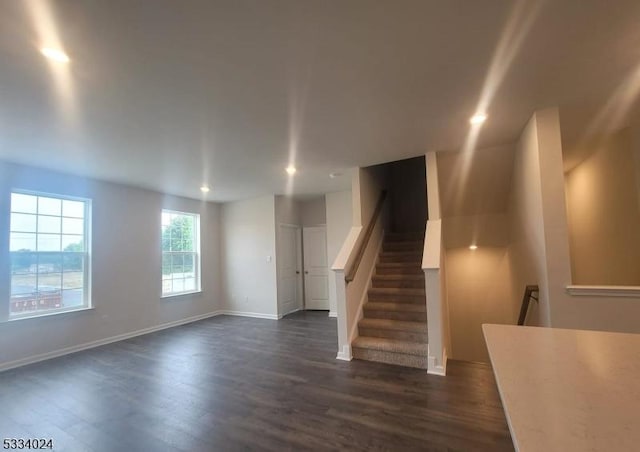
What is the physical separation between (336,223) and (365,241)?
1.78 meters

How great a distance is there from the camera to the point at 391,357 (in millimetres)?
3473

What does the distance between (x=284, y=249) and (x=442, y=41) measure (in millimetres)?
5220

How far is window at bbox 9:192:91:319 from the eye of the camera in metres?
3.81

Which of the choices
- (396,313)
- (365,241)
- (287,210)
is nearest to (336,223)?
(287,210)

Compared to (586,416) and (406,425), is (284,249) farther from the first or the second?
(586,416)

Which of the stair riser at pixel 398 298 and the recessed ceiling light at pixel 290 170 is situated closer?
the stair riser at pixel 398 298

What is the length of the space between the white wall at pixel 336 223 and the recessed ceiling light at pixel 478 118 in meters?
3.19

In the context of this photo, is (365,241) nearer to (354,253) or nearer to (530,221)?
(354,253)

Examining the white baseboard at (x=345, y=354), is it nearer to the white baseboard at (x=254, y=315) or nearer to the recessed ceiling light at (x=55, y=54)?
the white baseboard at (x=254, y=315)

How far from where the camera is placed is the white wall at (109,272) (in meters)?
3.74

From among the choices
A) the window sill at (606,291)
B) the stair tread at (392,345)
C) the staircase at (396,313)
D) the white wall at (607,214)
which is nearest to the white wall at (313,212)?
the staircase at (396,313)

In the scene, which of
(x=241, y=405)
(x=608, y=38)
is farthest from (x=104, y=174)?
(x=608, y=38)

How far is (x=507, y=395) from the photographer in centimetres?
82

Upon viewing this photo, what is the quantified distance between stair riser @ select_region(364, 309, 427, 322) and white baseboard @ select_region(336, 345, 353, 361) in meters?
0.66
